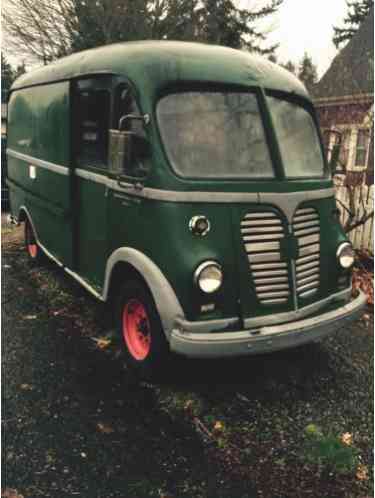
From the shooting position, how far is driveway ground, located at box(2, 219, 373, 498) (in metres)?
2.71

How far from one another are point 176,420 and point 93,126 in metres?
2.74

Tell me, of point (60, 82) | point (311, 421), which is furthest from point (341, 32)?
point (311, 421)

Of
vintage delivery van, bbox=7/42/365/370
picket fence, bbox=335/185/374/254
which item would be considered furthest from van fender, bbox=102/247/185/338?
picket fence, bbox=335/185/374/254

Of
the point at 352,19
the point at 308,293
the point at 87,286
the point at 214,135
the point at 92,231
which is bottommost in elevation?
the point at 87,286

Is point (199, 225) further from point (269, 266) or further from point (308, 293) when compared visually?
point (308, 293)

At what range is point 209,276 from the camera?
126 inches

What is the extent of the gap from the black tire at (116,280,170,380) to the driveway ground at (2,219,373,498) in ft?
0.48

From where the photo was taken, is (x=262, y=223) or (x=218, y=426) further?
(x=262, y=223)

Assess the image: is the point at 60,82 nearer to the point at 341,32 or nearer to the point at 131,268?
the point at 131,268

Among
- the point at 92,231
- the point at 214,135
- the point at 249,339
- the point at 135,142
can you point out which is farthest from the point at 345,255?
the point at 92,231

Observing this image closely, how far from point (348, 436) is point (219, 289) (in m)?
1.41

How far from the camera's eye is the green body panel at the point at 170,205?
327 centimetres

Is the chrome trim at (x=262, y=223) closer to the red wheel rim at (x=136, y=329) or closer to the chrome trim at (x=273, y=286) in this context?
the chrome trim at (x=273, y=286)

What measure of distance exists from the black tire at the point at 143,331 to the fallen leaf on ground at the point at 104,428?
0.61 meters
